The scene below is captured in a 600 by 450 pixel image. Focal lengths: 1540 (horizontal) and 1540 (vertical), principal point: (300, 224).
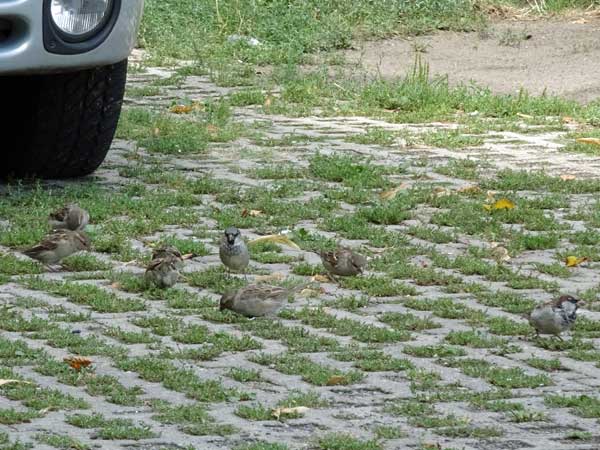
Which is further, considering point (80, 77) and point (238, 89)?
point (238, 89)

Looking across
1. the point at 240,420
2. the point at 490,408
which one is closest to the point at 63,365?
the point at 240,420

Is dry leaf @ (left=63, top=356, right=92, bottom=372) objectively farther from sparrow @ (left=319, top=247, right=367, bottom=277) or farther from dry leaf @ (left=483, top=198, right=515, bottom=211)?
dry leaf @ (left=483, top=198, right=515, bottom=211)

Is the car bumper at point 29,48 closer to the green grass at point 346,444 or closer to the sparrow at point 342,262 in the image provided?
the sparrow at point 342,262

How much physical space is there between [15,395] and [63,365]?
437 millimetres

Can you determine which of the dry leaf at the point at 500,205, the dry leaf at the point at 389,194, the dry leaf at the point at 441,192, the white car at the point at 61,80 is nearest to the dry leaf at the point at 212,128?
the white car at the point at 61,80

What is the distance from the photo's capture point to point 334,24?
16.3 m

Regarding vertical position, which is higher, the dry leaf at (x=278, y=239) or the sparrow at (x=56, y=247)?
the sparrow at (x=56, y=247)

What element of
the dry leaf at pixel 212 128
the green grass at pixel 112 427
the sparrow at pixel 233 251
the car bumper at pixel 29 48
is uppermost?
the car bumper at pixel 29 48

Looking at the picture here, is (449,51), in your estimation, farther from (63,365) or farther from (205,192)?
(63,365)

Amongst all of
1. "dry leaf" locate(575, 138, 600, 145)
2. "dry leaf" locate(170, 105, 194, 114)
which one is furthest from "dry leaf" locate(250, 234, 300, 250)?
"dry leaf" locate(170, 105, 194, 114)

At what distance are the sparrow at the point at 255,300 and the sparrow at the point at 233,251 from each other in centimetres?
59

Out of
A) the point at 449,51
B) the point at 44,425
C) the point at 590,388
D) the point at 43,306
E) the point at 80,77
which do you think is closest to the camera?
the point at 44,425

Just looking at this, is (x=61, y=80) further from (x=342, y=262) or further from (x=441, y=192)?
(x=342, y=262)

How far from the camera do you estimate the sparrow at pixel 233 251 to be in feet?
25.1
